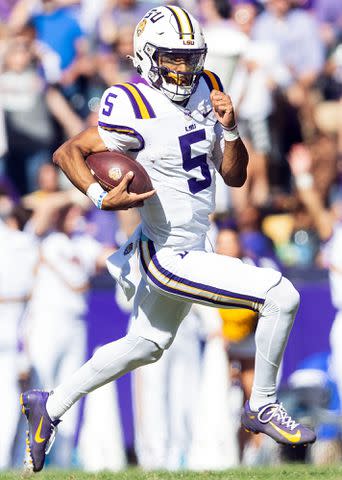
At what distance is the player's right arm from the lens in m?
5.35

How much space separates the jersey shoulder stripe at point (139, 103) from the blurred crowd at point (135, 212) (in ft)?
10.3

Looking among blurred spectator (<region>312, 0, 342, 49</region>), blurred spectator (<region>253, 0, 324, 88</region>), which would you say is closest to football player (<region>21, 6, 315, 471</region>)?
blurred spectator (<region>253, 0, 324, 88</region>)

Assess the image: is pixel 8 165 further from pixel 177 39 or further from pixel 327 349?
pixel 177 39

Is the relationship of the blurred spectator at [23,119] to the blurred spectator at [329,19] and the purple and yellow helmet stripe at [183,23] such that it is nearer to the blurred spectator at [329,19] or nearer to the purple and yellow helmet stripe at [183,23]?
the blurred spectator at [329,19]

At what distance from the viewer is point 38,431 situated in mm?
5961

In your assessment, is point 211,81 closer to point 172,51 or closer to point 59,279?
point 172,51

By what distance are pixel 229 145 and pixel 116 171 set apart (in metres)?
0.62

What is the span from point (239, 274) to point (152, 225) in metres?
0.53

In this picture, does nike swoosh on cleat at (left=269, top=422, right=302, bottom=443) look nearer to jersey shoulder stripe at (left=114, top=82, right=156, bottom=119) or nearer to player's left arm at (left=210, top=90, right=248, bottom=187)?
player's left arm at (left=210, top=90, right=248, bottom=187)

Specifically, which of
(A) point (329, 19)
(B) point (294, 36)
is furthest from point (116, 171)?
(A) point (329, 19)

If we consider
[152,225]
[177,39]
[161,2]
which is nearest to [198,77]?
[177,39]

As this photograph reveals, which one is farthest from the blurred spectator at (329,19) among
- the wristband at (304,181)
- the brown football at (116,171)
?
the brown football at (116,171)

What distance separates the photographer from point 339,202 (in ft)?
33.4

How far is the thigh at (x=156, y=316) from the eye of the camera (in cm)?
580
